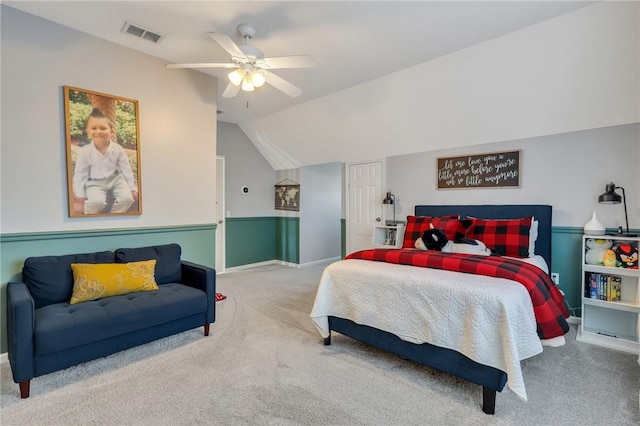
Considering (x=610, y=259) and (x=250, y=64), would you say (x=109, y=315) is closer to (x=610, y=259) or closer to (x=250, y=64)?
(x=250, y=64)

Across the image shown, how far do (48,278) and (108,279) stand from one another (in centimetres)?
41

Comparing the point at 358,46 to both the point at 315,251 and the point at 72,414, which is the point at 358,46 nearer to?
the point at 72,414

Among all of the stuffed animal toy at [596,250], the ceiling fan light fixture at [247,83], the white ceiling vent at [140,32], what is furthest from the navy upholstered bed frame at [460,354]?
the white ceiling vent at [140,32]

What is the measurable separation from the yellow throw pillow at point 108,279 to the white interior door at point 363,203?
11.1ft

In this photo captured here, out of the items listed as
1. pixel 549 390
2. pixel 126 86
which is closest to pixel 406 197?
pixel 549 390

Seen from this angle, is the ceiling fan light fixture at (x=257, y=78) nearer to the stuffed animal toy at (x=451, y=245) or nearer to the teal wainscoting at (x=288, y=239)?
the stuffed animal toy at (x=451, y=245)

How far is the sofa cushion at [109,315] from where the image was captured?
6.93ft

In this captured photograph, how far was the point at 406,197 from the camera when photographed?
188 inches

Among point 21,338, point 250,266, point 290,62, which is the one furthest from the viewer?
point 250,266

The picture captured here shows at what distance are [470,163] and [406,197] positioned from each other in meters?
1.02

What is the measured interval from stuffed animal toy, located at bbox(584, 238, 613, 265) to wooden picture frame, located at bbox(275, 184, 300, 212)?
4383mm

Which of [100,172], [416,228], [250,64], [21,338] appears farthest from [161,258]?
[416,228]

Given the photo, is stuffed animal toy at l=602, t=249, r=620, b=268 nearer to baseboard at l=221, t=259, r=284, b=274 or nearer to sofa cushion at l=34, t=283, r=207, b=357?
sofa cushion at l=34, t=283, r=207, b=357

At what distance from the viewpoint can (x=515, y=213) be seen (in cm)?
366
